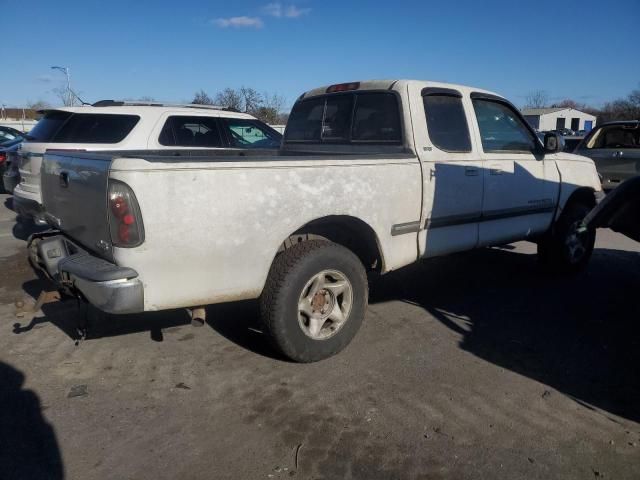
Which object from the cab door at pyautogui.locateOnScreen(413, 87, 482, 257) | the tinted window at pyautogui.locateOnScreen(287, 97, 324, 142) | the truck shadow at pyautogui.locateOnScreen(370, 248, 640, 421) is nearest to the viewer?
the truck shadow at pyautogui.locateOnScreen(370, 248, 640, 421)

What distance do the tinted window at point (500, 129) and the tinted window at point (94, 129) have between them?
4.34 m

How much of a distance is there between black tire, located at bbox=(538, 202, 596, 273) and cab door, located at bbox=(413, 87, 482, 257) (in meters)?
1.57

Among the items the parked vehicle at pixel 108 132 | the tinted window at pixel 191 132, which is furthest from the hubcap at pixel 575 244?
the tinted window at pixel 191 132

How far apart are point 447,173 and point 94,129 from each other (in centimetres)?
462

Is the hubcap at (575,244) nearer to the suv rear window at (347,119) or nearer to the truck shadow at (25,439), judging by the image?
the suv rear window at (347,119)

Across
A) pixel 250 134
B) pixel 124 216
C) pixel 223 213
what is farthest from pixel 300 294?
pixel 250 134

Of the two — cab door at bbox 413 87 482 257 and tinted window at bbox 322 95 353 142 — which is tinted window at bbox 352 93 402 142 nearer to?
tinted window at bbox 322 95 353 142

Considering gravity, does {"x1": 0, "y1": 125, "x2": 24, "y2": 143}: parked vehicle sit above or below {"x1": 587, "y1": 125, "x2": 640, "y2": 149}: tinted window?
below

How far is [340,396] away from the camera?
3.32 meters

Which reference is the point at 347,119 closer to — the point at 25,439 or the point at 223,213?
the point at 223,213

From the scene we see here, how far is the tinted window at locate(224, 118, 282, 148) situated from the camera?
771 cm

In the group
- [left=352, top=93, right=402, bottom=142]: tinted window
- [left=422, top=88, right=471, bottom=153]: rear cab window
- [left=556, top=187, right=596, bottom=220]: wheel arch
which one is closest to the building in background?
[left=556, top=187, right=596, bottom=220]: wheel arch

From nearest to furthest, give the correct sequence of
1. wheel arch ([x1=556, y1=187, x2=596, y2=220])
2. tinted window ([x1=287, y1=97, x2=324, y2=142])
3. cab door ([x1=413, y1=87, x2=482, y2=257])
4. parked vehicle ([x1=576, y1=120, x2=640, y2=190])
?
cab door ([x1=413, y1=87, x2=482, y2=257]) → tinted window ([x1=287, y1=97, x2=324, y2=142]) → wheel arch ([x1=556, y1=187, x2=596, y2=220]) → parked vehicle ([x1=576, y1=120, x2=640, y2=190])

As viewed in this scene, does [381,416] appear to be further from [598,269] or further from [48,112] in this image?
[48,112]
